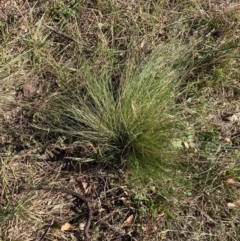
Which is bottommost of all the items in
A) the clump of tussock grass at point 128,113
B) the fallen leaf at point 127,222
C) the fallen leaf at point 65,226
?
the fallen leaf at point 127,222

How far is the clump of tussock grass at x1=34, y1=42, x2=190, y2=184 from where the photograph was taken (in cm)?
292

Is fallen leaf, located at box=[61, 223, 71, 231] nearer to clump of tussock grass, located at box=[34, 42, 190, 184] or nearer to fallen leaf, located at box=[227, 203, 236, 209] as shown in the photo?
clump of tussock grass, located at box=[34, 42, 190, 184]

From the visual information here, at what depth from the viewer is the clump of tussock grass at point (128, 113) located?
292 centimetres

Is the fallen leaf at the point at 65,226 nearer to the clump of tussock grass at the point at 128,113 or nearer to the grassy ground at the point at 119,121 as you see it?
the grassy ground at the point at 119,121

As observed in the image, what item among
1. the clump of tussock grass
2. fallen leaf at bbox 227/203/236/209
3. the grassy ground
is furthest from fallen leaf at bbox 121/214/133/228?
fallen leaf at bbox 227/203/236/209

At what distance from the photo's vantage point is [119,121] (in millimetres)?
2980

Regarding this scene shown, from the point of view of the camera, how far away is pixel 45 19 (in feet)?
11.3

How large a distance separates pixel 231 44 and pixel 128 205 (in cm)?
139

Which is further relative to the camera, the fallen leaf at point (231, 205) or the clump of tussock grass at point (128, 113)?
the fallen leaf at point (231, 205)

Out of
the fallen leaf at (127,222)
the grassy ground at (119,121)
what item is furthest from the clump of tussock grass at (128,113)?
the fallen leaf at (127,222)

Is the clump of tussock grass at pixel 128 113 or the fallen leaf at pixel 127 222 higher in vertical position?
the clump of tussock grass at pixel 128 113

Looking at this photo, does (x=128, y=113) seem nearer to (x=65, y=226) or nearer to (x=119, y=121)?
(x=119, y=121)

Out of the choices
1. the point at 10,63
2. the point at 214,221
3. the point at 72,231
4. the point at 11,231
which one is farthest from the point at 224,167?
the point at 10,63

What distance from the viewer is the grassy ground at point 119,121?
9.70 feet
